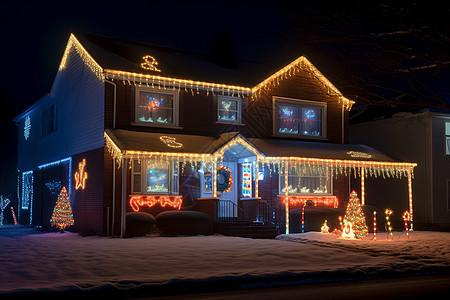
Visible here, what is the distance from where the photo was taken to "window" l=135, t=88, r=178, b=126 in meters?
21.4

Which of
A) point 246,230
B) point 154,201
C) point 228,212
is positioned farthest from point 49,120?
point 246,230

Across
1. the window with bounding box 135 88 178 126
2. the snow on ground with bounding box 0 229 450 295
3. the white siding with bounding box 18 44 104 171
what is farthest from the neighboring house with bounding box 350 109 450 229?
the white siding with bounding box 18 44 104 171

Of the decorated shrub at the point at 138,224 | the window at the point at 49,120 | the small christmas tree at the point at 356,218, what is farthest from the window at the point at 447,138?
the window at the point at 49,120

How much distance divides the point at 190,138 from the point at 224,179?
248 centimetres

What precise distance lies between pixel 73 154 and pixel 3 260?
39.2 ft

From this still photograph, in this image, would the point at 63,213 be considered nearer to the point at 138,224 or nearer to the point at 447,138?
the point at 138,224

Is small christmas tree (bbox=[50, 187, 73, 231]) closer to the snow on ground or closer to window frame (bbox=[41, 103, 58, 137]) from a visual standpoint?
window frame (bbox=[41, 103, 58, 137])

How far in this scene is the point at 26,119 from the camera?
1273 inches

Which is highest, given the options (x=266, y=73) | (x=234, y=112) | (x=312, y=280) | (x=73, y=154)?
(x=266, y=73)

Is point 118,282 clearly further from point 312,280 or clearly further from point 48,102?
point 48,102

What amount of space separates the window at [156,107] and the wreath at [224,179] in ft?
8.80

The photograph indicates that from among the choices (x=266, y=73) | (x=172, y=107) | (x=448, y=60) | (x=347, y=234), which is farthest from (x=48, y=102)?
(x=448, y=60)

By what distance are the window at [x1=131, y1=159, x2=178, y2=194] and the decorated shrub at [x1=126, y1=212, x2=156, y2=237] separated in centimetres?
152

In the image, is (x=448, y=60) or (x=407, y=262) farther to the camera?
(x=448, y=60)
